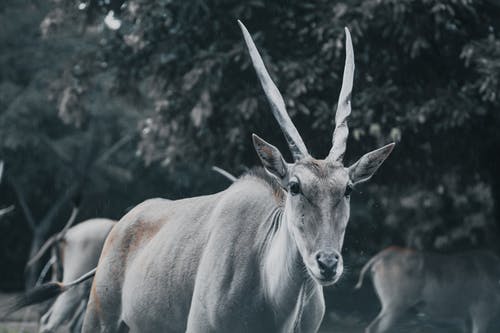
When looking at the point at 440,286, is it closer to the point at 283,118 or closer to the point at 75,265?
the point at 75,265

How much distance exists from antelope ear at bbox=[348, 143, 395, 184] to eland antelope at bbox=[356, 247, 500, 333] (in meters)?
6.35

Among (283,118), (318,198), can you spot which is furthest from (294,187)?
(283,118)

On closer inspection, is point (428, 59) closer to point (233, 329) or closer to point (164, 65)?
point (164, 65)

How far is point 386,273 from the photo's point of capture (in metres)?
Answer: 10.5

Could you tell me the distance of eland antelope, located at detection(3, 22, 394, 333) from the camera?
153 inches

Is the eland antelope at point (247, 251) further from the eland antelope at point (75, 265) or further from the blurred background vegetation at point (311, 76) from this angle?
the blurred background vegetation at point (311, 76)

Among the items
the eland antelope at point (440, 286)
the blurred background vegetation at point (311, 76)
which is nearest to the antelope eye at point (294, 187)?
the blurred background vegetation at point (311, 76)

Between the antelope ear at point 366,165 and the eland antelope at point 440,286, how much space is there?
6.35 metres

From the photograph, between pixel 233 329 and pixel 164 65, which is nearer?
pixel 233 329

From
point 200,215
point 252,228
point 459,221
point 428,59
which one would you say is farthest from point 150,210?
point 459,221

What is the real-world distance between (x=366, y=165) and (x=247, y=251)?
74 centimetres

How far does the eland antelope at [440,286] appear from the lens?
1030 cm

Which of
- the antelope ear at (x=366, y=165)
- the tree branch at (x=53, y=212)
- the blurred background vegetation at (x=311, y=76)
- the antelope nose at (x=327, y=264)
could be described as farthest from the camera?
the tree branch at (x=53, y=212)

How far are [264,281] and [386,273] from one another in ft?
21.3
